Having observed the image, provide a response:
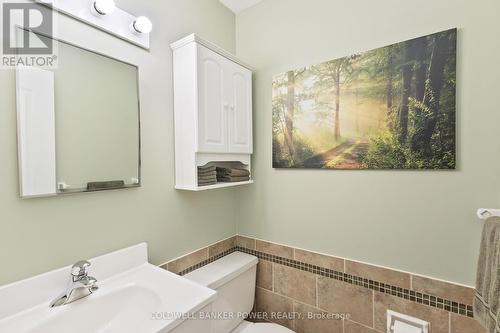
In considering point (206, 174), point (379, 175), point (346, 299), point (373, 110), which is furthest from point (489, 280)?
point (206, 174)

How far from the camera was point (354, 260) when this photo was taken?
131 centimetres

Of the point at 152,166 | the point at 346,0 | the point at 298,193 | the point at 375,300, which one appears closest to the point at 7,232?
the point at 152,166

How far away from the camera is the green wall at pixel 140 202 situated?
0.82 metres

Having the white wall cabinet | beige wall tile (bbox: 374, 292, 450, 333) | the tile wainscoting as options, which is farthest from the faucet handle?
beige wall tile (bbox: 374, 292, 450, 333)

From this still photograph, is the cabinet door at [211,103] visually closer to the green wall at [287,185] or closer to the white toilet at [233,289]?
the green wall at [287,185]

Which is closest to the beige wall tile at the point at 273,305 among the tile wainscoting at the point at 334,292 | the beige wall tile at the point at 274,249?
the tile wainscoting at the point at 334,292

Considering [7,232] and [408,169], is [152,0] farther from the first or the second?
[408,169]

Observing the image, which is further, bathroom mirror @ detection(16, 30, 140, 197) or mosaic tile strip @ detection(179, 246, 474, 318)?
mosaic tile strip @ detection(179, 246, 474, 318)

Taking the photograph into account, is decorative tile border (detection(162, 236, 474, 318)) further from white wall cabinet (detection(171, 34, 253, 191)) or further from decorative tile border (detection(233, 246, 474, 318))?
white wall cabinet (detection(171, 34, 253, 191))

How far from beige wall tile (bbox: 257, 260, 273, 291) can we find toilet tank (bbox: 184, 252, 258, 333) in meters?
0.05

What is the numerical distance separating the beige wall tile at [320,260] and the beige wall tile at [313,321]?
0.92ft

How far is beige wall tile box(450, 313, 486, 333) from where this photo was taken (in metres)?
1.02

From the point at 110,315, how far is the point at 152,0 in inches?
59.6

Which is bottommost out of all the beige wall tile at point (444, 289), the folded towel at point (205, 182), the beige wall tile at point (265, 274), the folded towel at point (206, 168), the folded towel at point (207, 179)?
the beige wall tile at point (265, 274)
